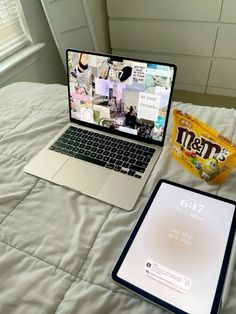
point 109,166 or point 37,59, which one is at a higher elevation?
point 109,166

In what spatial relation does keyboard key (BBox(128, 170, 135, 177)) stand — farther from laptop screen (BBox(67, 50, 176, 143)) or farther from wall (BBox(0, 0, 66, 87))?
wall (BBox(0, 0, 66, 87))

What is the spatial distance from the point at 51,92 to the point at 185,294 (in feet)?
2.90

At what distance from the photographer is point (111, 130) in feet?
2.79

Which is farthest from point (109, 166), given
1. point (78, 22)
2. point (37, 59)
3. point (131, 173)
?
point (37, 59)

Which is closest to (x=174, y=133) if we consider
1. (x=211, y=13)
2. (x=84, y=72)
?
(x=84, y=72)

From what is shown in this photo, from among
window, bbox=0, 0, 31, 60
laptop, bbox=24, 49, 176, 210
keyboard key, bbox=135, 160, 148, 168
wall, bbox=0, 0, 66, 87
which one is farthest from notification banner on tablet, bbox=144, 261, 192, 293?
window, bbox=0, 0, 31, 60

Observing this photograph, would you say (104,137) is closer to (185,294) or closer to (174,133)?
(174,133)

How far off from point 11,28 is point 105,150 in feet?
4.63

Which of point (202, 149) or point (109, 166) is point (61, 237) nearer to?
point (109, 166)

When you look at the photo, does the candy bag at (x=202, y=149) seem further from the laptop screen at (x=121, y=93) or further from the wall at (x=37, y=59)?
the wall at (x=37, y=59)

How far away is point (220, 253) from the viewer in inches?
20.3

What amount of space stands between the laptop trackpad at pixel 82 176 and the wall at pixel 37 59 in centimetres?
114

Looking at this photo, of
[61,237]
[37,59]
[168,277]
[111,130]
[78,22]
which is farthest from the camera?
[37,59]

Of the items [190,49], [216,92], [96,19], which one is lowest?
[216,92]
